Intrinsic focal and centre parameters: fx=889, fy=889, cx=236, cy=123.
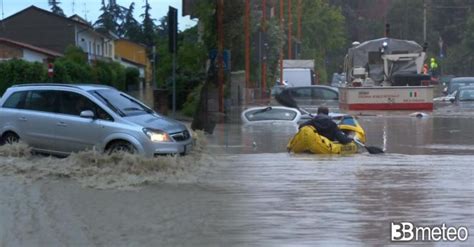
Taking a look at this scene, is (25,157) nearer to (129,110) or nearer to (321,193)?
(129,110)

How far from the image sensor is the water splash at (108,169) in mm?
13070

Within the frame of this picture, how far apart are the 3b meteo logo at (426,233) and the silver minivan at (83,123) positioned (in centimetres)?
630

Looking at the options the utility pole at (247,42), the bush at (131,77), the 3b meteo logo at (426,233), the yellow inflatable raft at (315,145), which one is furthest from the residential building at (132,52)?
the 3b meteo logo at (426,233)

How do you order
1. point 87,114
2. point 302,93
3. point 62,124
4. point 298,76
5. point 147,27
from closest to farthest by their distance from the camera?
point 87,114
point 62,124
point 302,93
point 298,76
point 147,27

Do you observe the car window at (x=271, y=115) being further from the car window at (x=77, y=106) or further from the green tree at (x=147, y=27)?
the green tree at (x=147, y=27)

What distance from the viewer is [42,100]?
52.5ft

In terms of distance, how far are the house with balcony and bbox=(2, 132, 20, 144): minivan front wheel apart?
58444 millimetres

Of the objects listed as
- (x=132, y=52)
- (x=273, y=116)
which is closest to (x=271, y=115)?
(x=273, y=116)

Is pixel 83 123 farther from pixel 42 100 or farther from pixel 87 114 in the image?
pixel 42 100

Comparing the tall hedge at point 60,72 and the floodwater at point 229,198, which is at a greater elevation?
the tall hedge at point 60,72

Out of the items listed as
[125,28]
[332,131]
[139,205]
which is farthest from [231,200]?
[125,28]

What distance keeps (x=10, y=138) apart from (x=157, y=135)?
2.94 meters

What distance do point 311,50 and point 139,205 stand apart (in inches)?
2597

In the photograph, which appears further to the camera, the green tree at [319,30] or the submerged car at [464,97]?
the green tree at [319,30]
